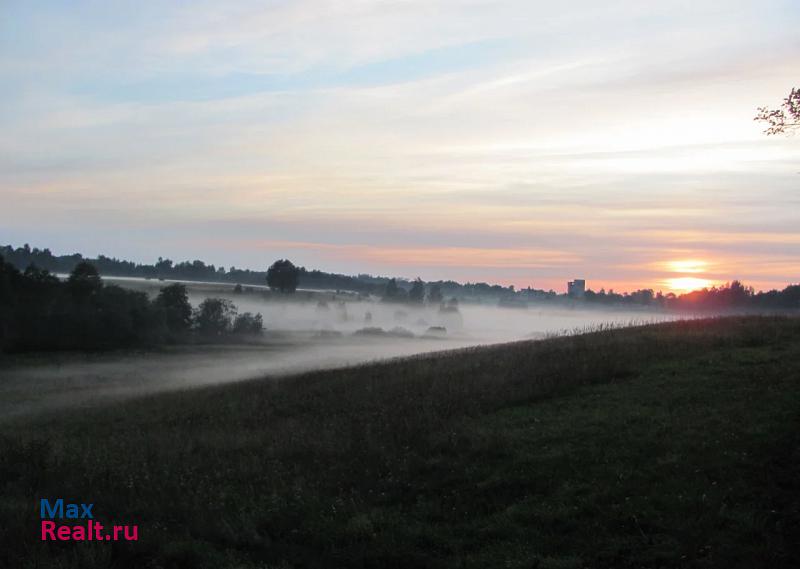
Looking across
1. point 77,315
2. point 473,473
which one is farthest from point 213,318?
point 473,473

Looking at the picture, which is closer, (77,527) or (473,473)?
(77,527)

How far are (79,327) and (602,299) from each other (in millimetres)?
138972

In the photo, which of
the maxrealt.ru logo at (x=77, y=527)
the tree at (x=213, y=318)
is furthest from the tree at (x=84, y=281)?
the maxrealt.ru logo at (x=77, y=527)

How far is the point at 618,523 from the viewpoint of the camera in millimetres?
10391

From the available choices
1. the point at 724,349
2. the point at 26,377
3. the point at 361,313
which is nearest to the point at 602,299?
the point at 361,313

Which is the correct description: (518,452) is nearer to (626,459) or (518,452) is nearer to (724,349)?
(626,459)

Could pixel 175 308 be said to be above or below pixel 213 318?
above

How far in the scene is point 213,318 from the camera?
110 metres

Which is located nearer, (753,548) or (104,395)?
(753,548)

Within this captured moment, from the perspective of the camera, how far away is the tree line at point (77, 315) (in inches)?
2953

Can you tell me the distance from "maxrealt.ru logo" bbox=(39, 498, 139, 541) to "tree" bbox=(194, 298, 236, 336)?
9603 cm

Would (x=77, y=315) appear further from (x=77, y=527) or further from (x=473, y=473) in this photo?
(x=473, y=473)

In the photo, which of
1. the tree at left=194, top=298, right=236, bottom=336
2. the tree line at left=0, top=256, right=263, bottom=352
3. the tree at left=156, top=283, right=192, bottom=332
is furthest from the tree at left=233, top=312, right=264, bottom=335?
the tree line at left=0, top=256, right=263, bottom=352

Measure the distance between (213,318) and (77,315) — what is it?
3088cm
